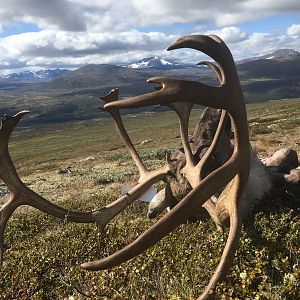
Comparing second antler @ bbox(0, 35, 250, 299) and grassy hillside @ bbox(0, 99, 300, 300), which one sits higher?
second antler @ bbox(0, 35, 250, 299)

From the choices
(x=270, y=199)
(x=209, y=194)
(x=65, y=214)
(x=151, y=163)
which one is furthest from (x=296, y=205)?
(x=151, y=163)

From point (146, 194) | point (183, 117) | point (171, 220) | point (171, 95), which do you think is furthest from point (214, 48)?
point (146, 194)

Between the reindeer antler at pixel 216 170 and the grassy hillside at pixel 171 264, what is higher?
the reindeer antler at pixel 216 170

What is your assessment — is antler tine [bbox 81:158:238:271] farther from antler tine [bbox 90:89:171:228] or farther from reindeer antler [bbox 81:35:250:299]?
antler tine [bbox 90:89:171:228]

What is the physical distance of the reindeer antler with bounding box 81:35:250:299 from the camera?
200 inches

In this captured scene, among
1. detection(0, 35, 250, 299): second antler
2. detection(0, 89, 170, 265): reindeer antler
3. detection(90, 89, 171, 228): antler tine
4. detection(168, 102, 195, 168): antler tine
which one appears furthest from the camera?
detection(168, 102, 195, 168): antler tine

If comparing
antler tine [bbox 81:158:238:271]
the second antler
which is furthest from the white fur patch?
antler tine [bbox 81:158:238:271]

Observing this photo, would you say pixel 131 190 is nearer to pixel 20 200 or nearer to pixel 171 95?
pixel 20 200

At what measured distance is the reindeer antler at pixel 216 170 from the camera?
5082 mm

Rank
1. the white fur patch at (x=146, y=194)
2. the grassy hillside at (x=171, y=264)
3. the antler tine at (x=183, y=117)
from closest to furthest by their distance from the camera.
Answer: the grassy hillside at (x=171, y=264) → the white fur patch at (x=146, y=194) → the antler tine at (x=183, y=117)

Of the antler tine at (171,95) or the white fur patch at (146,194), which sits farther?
the white fur patch at (146,194)

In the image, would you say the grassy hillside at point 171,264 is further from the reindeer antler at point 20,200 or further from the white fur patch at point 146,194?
the white fur patch at point 146,194

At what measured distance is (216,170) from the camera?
614 cm

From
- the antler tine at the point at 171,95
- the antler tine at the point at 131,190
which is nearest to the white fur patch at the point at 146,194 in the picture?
the antler tine at the point at 131,190
